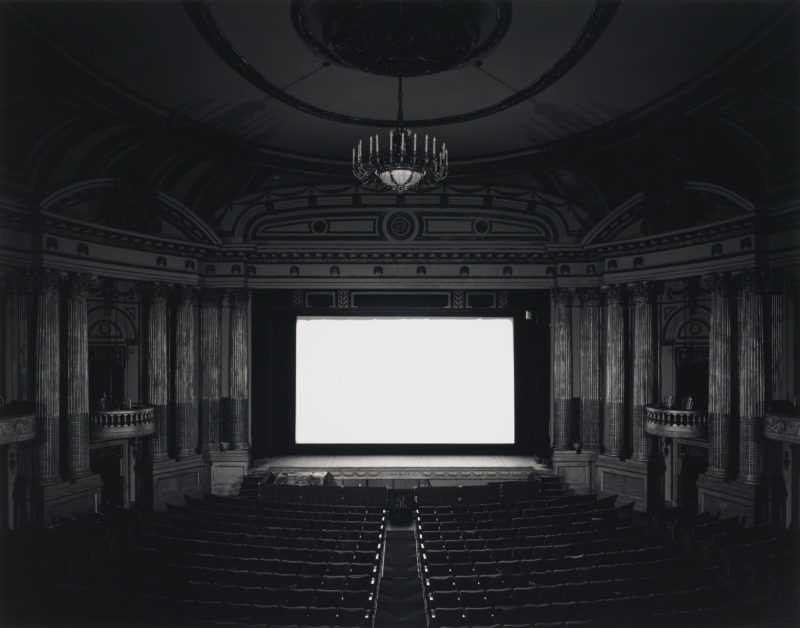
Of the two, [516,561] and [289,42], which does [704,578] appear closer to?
[516,561]

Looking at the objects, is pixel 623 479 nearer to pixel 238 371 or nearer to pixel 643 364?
pixel 643 364

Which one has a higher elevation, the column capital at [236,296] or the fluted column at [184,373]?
the column capital at [236,296]

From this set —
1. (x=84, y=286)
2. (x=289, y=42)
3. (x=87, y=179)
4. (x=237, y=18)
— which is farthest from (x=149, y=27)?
(x=84, y=286)

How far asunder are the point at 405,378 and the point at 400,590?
725cm

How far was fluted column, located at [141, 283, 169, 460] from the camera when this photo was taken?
12805 mm

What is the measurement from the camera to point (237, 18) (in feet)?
23.0

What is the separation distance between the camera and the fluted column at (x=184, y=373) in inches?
526

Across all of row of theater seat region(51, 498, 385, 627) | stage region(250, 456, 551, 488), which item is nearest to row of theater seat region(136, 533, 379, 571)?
row of theater seat region(51, 498, 385, 627)

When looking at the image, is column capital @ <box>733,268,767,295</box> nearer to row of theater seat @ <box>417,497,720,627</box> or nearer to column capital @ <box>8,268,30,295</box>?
row of theater seat @ <box>417,497,720,627</box>

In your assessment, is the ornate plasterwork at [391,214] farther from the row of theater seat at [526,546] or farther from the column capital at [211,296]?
the row of theater seat at [526,546]

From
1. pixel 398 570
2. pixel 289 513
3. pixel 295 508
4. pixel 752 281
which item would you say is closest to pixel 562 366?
pixel 752 281

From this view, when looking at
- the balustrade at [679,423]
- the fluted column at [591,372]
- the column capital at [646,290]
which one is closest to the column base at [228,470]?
the fluted column at [591,372]

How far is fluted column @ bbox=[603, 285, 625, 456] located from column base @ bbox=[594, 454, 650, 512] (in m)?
0.29

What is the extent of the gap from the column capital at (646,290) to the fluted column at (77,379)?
1175cm
